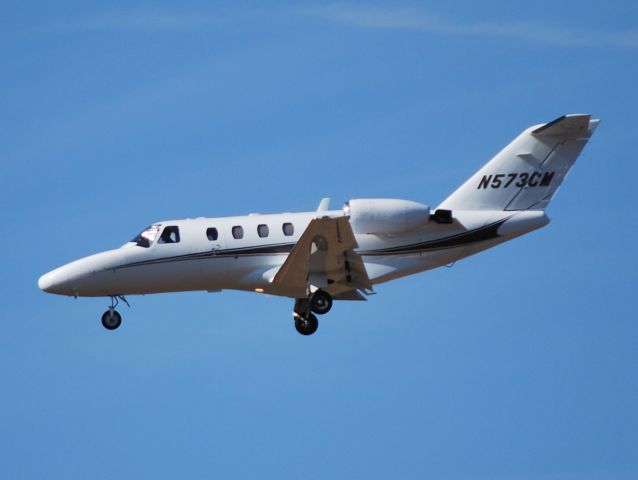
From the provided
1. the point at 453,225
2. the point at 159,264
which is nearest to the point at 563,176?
the point at 453,225

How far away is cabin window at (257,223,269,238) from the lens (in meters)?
20.4

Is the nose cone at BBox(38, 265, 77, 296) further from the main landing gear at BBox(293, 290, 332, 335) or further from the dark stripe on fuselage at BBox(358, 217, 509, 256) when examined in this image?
the dark stripe on fuselage at BBox(358, 217, 509, 256)

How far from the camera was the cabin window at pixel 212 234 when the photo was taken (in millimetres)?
20406

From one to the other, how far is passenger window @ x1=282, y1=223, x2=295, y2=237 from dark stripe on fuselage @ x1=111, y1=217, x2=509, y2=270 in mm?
277

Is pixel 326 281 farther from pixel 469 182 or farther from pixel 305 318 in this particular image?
pixel 469 182

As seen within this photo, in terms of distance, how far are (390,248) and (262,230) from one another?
3.08 meters

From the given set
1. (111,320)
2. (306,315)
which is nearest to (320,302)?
(306,315)

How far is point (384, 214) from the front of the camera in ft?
64.6

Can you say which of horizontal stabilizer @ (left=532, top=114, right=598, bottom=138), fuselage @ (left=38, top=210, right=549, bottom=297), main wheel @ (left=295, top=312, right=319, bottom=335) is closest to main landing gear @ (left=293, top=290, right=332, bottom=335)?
main wheel @ (left=295, top=312, right=319, bottom=335)

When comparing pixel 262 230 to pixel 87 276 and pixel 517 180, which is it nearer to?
pixel 87 276

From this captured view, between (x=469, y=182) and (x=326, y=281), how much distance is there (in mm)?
4449

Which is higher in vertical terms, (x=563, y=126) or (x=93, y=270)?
(x=563, y=126)

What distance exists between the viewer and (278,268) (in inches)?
790

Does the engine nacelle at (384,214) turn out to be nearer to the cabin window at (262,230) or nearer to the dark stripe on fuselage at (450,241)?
the dark stripe on fuselage at (450,241)
